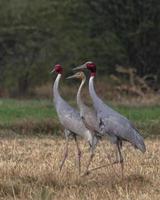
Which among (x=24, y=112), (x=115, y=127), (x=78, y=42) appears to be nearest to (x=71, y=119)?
(x=115, y=127)

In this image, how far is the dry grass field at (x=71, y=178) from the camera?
344 inches

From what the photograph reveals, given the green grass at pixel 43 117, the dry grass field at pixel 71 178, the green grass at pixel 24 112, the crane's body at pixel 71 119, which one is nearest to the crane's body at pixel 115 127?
the dry grass field at pixel 71 178

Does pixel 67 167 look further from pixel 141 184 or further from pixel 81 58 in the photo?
pixel 81 58

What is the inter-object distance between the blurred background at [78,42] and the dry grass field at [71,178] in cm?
1755

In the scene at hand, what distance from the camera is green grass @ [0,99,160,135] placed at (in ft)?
56.6

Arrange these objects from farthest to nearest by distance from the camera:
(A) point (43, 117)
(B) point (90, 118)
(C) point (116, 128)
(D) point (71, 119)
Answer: (A) point (43, 117) → (D) point (71, 119) → (B) point (90, 118) → (C) point (116, 128)

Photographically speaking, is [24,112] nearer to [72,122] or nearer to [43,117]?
[43,117]

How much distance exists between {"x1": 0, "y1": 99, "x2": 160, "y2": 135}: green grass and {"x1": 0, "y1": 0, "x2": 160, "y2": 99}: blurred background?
27.3 ft

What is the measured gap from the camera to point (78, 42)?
32.3 meters

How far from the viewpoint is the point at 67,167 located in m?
11.0

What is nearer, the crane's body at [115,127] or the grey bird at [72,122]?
the crane's body at [115,127]

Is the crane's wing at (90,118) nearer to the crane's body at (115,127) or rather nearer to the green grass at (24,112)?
the crane's body at (115,127)

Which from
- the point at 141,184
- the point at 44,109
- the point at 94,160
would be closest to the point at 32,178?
the point at 141,184

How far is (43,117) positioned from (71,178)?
887 centimetres
